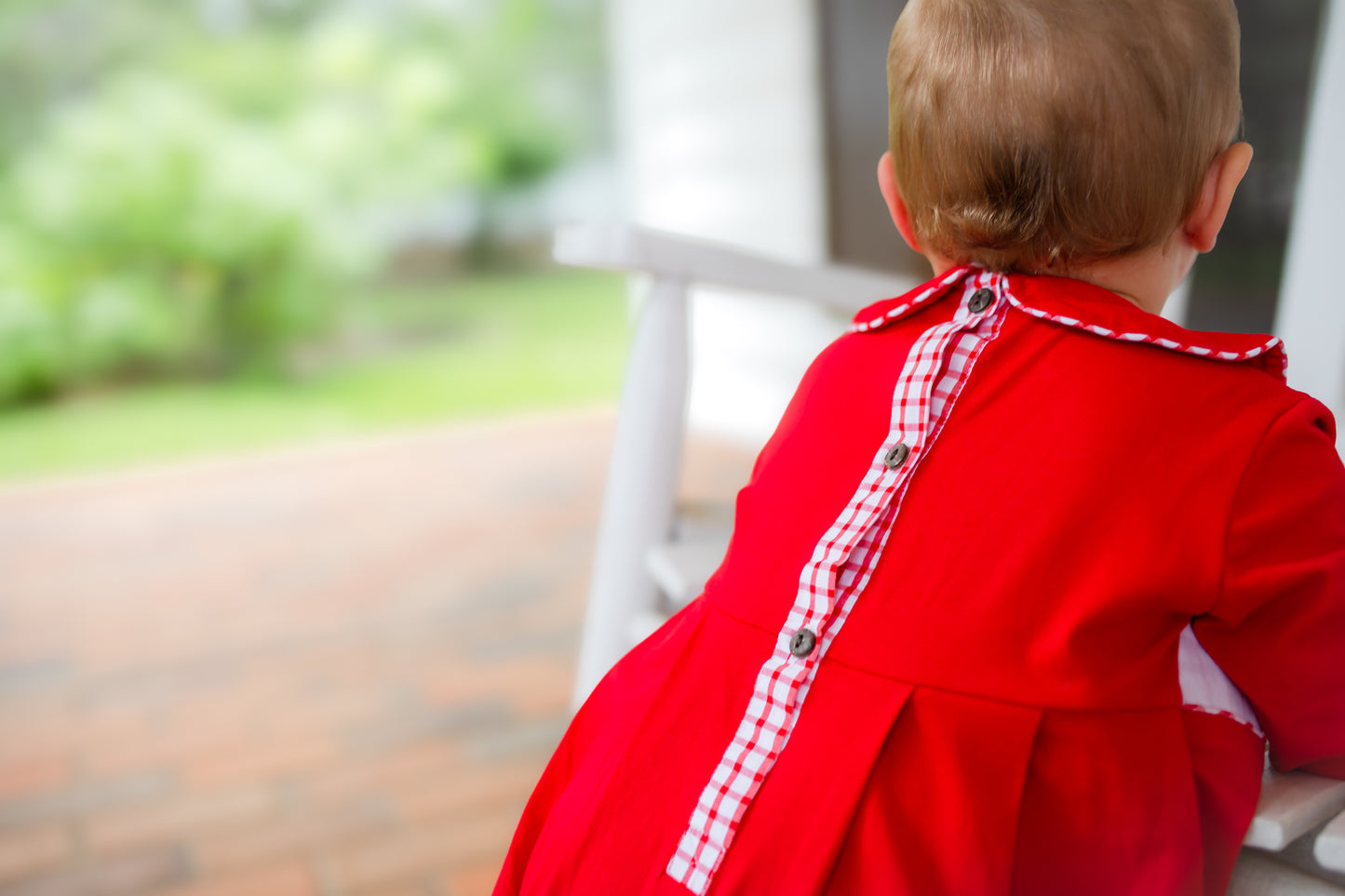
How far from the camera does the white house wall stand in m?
2.08

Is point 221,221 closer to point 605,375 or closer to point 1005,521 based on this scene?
point 605,375

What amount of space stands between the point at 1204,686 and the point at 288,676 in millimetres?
1128

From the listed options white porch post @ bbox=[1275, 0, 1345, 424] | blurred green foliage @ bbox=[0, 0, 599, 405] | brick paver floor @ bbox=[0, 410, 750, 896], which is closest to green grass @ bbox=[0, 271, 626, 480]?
blurred green foliage @ bbox=[0, 0, 599, 405]

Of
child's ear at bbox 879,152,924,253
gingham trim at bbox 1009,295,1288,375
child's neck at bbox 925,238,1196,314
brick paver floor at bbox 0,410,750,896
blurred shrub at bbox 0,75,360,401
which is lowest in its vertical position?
brick paver floor at bbox 0,410,750,896

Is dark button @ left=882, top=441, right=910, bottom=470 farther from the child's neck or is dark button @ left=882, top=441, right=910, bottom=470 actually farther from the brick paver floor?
the brick paver floor

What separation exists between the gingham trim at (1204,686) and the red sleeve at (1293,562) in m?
0.02

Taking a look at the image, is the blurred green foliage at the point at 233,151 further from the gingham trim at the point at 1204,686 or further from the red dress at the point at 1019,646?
the gingham trim at the point at 1204,686

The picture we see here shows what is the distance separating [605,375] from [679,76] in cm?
166

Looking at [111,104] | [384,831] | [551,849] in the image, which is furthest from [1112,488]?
[111,104]

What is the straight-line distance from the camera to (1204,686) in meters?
0.41

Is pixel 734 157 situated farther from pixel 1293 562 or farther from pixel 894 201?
pixel 1293 562

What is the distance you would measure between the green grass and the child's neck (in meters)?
3.05

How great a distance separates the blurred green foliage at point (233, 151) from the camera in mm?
3275

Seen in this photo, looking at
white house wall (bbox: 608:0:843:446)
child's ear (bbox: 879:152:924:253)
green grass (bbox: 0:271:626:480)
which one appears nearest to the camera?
child's ear (bbox: 879:152:924:253)
